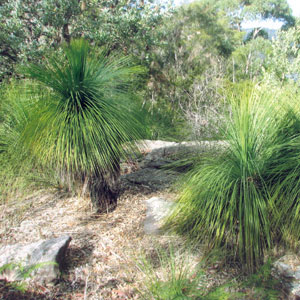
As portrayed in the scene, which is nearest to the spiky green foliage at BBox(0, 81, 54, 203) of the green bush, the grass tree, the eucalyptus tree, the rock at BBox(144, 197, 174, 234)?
the green bush

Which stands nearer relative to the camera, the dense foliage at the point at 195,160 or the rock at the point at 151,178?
the dense foliage at the point at 195,160

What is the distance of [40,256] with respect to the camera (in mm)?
2184

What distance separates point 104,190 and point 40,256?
939 mm

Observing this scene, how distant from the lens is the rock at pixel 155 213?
2.68 m

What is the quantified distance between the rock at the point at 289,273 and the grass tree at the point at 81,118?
4.59ft

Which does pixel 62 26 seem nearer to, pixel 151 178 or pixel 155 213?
pixel 151 178

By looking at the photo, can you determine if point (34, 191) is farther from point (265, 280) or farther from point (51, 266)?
point (265, 280)

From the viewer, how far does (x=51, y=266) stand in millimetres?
2129

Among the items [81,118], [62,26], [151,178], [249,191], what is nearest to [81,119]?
[81,118]

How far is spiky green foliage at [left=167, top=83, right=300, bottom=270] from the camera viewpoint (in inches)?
84.3

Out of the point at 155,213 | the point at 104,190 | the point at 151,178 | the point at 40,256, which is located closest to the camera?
the point at 40,256

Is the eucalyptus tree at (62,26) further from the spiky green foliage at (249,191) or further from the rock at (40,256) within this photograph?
the rock at (40,256)

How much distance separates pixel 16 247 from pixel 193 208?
135 centimetres

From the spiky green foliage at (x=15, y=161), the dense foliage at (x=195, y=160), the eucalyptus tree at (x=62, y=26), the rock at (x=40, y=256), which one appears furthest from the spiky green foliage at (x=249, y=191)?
the eucalyptus tree at (x=62, y=26)
